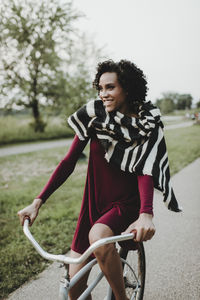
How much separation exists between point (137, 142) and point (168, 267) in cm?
191

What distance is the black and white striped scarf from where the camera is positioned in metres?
1.68

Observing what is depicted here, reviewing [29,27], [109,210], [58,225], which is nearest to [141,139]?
[109,210]

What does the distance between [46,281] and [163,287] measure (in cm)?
121

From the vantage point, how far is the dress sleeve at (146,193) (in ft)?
5.02

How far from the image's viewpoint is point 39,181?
6922 millimetres

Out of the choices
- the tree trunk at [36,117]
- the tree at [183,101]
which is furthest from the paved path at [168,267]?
the tree trunk at [36,117]

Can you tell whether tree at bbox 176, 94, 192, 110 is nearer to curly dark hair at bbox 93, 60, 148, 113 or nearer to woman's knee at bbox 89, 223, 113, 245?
curly dark hair at bbox 93, 60, 148, 113

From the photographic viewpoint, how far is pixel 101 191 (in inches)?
72.7

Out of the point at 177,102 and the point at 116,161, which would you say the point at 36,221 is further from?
the point at 177,102

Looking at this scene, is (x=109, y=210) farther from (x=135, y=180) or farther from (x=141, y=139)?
(x=141, y=139)

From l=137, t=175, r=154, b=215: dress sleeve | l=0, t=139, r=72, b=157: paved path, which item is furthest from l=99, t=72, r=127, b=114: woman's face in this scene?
l=0, t=139, r=72, b=157: paved path

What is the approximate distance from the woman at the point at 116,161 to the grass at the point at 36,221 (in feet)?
4.77

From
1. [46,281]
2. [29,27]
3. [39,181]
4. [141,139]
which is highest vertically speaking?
[29,27]

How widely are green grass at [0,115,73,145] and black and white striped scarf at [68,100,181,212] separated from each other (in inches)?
605
